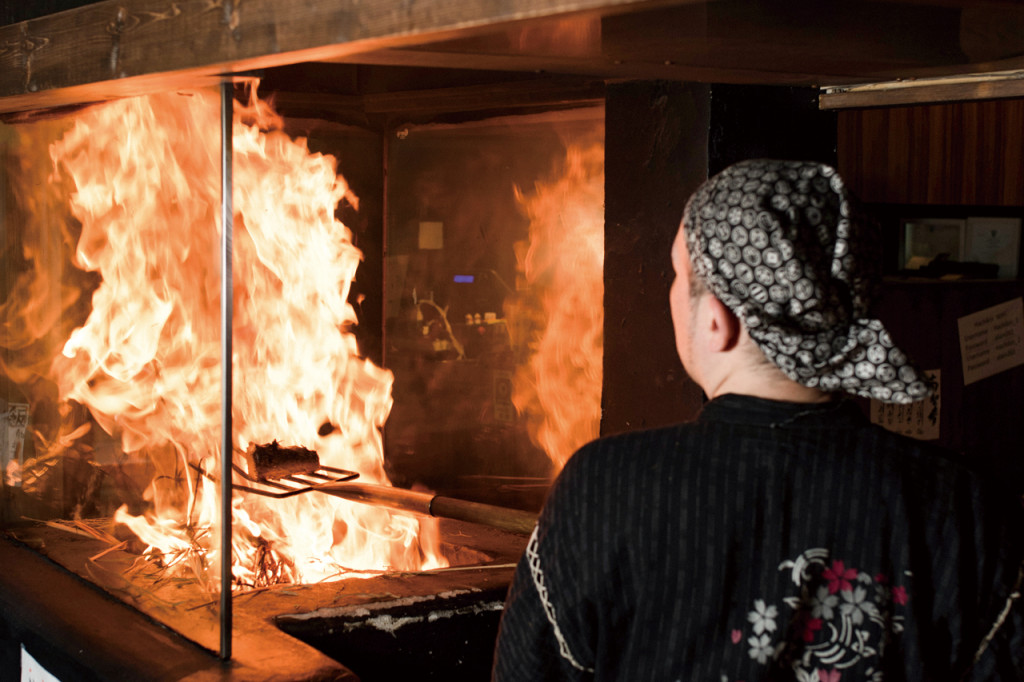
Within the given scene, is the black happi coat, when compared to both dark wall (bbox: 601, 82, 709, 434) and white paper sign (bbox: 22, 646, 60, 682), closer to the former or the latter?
dark wall (bbox: 601, 82, 709, 434)

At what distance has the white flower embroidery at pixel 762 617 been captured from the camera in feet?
4.11

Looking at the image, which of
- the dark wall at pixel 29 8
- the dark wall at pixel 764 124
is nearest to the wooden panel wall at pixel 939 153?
the dark wall at pixel 764 124

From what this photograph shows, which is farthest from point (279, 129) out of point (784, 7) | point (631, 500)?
point (631, 500)

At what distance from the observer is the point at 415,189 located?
4.66 metres

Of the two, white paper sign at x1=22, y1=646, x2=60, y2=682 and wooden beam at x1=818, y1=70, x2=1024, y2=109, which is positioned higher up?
wooden beam at x1=818, y1=70, x2=1024, y2=109

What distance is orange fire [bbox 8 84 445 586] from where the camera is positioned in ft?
8.00

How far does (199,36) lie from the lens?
6.61 feet

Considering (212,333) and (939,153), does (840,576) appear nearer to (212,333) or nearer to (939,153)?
(212,333)

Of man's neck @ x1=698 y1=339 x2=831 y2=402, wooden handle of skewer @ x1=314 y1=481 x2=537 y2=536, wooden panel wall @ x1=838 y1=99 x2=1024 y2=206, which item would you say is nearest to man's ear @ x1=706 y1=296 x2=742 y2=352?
man's neck @ x1=698 y1=339 x2=831 y2=402

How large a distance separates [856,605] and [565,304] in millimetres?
3041

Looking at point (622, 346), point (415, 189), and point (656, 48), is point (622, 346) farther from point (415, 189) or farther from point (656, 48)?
point (415, 189)

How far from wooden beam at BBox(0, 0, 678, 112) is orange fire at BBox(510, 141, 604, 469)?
6.76 ft

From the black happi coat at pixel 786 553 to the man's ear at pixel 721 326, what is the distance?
0.27 ft

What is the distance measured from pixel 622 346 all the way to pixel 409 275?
89.8 inches
